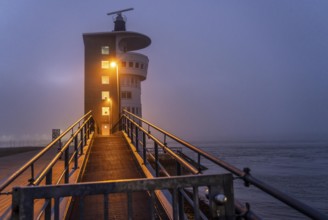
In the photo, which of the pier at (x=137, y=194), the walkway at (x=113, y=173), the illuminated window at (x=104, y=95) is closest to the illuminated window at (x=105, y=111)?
the illuminated window at (x=104, y=95)

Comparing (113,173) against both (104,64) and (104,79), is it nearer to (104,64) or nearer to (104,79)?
(104,79)

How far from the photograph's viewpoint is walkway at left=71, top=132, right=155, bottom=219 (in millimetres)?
5887

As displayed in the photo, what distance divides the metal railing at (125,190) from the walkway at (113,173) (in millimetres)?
2789

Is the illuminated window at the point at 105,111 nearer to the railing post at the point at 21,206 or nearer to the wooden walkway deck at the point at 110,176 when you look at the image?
the wooden walkway deck at the point at 110,176

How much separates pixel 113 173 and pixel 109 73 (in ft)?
93.7

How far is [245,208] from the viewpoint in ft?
9.03

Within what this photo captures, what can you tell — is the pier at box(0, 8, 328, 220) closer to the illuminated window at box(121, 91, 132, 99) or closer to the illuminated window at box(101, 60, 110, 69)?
the illuminated window at box(101, 60, 110, 69)

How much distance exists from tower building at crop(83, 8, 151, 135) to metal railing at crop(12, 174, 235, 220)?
30.0 meters

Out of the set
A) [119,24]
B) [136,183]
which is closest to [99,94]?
[119,24]

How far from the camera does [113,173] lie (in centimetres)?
872

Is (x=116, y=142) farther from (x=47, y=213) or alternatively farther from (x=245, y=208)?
(x=245, y=208)

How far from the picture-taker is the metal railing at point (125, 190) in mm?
2740

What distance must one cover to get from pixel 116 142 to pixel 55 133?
11.1 meters

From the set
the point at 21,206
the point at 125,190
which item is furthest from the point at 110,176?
the point at 21,206
